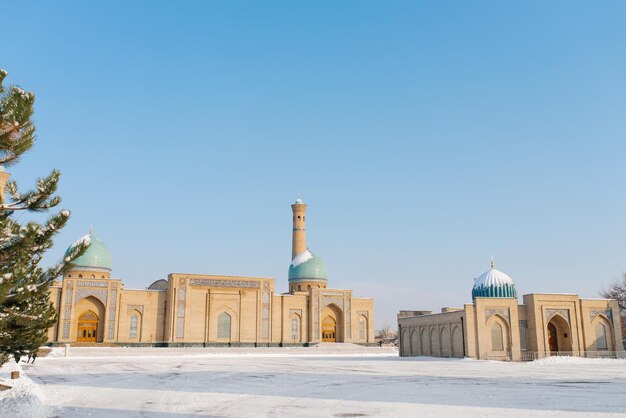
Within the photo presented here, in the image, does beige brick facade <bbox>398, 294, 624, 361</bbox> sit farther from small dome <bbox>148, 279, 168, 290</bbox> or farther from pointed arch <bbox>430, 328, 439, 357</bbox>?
small dome <bbox>148, 279, 168, 290</bbox>

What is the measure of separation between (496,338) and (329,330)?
19.4 meters

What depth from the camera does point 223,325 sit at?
159 feet

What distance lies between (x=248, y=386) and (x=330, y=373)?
19.0 feet

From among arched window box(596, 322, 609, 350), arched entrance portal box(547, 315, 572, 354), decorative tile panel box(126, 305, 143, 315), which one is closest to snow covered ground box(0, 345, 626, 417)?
arched entrance portal box(547, 315, 572, 354)

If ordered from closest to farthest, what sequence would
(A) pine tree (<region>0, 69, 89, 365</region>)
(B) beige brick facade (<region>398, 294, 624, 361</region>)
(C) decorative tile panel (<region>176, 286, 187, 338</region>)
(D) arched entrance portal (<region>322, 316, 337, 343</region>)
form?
1. (A) pine tree (<region>0, 69, 89, 365</region>)
2. (B) beige brick facade (<region>398, 294, 624, 361</region>)
3. (C) decorative tile panel (<region>176, 286, 187, 338</region>)
4. (D) arched entrance portal (<region>322, 316, 337, 343</region>)

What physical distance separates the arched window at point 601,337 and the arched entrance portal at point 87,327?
3549cm

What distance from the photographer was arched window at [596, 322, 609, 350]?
38.4m

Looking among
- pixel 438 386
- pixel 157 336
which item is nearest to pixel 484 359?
pixel 438 386

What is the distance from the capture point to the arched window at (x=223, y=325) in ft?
158

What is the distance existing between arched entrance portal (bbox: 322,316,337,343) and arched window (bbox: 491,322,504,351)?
19143mm

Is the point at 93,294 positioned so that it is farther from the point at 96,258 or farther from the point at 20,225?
the point at 20,225

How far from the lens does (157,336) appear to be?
46688mm

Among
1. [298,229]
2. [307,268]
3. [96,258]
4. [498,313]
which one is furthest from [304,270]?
[498,313]

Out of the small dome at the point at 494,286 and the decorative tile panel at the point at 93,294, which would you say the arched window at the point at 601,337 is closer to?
the small dome at the point at 494,286
